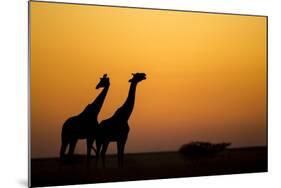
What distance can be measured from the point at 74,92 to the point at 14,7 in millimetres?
1013

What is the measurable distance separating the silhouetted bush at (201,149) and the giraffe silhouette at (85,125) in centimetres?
102

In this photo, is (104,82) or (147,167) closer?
(104,82)

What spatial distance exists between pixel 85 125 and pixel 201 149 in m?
1.34

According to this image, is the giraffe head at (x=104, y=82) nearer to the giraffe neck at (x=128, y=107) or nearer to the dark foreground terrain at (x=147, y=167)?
the giraffe neck at (x=128, y=107)

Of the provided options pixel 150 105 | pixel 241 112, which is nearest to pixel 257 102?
pixel 241 112

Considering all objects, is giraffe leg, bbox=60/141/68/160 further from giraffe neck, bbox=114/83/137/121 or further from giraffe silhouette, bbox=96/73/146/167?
giraffe neck, bbox=114/83/137/121

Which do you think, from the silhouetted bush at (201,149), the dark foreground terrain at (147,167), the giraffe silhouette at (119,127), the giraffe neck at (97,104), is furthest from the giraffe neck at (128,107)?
the silhouetted bush at (201,149)

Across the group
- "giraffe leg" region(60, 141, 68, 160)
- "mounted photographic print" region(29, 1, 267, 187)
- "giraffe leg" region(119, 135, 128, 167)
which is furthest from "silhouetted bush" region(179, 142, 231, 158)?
"giraffe leg" region(60, 141, 68, 160)

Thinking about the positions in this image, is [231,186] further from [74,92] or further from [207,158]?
[74,92]

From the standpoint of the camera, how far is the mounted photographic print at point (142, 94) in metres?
4.55

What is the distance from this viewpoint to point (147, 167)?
492cm

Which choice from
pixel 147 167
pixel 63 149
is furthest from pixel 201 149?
pixel 63 149

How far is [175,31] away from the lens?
196 inches

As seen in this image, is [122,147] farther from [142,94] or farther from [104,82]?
[104,82]
